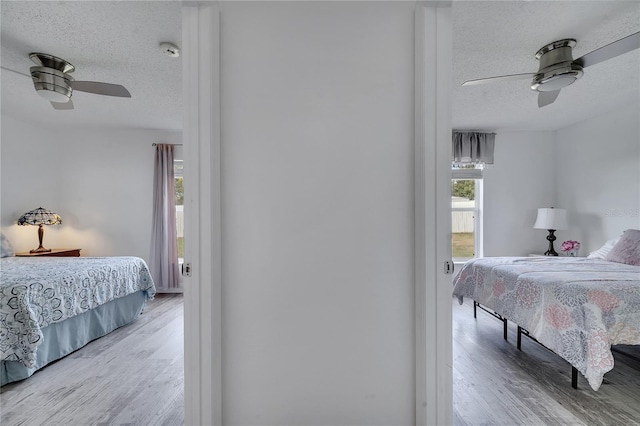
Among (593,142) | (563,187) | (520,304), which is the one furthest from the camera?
(563,187)

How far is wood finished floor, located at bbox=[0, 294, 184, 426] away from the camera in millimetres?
1684

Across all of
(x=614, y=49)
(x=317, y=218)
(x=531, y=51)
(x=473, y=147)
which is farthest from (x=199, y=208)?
(x=473, y=147)

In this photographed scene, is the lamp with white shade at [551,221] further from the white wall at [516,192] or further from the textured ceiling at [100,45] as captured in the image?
the textured ceiling at [100,45]

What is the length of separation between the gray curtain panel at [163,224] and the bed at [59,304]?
0.92m

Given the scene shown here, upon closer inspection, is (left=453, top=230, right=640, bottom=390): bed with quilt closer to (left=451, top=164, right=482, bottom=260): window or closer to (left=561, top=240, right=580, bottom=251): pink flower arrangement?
(left=561, top=240, right=580, bottom=251): pink flower arrangement

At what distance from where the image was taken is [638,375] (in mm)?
2082

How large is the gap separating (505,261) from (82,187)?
17.8 feet

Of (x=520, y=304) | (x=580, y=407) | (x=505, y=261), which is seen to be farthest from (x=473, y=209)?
(x=580, y=407)

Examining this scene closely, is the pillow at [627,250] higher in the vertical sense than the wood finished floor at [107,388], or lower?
higher

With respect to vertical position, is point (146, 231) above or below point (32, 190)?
below

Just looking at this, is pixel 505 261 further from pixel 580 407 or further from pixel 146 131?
pixel 146 131

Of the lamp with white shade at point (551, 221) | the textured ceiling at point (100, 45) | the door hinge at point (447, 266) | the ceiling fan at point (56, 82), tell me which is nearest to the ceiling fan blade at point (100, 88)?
the ceiling fan at point (56, 82)

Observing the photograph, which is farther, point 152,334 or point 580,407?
point 152,334

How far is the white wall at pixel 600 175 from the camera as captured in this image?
10.9ft
